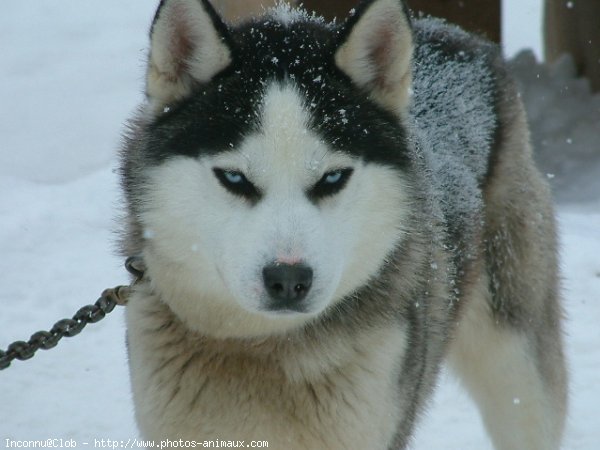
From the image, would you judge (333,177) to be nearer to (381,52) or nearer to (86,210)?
(381,52)

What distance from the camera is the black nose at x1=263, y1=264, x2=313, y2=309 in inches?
99.0

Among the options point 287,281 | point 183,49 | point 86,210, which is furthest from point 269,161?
point 86,210

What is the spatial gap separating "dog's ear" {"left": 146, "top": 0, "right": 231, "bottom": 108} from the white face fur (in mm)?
232

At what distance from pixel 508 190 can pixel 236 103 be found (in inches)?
64.2

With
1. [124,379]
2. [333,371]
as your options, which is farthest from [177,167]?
[124,379]

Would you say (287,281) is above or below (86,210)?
above

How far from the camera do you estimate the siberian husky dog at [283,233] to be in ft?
8.66

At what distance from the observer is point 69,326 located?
329cm

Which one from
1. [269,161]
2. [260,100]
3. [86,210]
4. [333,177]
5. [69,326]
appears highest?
[260,100]

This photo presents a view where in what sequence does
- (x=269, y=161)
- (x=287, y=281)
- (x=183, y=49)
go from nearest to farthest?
(x=287, y=281)
(x=269, y=161)
(x=183, y=49)

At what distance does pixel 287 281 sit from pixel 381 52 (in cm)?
87

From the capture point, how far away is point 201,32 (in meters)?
2.77

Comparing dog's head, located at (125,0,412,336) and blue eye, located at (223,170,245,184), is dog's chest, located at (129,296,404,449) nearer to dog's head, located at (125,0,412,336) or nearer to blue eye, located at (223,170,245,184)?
dog's head, located at (125,0,412,336)

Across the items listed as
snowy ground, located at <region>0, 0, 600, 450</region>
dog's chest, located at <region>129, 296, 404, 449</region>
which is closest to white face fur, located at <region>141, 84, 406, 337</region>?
dog's chest, located at <region>129, 296, 404, 449</region>
